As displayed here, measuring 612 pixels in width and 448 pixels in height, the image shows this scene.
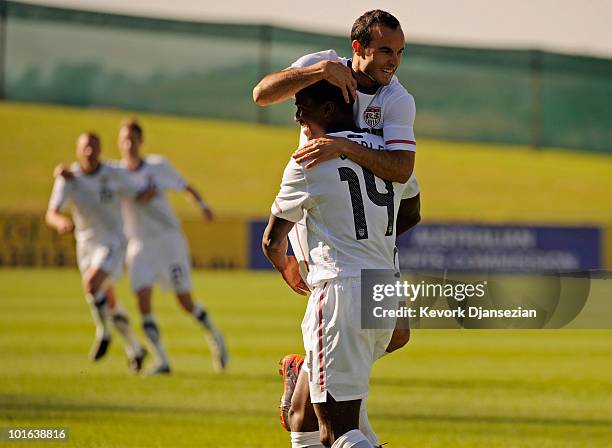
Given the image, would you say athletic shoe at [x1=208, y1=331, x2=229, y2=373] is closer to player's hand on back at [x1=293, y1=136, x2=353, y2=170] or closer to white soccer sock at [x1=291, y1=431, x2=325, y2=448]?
white soccer sock at [x1=291, y1=431, x2=325, y2=448]

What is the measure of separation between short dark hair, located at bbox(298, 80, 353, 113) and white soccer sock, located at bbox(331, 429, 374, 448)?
148 cm

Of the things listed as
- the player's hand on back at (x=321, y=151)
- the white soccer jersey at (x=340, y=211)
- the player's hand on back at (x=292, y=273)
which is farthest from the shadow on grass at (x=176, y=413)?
the player's hand on back at (x=321, y=151)

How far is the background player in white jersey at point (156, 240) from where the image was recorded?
48.6ft

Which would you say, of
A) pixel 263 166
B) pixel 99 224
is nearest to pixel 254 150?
pixel 263 166

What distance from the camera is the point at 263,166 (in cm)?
5409

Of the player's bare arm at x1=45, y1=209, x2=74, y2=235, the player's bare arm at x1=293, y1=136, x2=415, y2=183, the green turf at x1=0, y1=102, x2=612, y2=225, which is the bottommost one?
the player's bare arm at x1=45, y1=209, x2=74, y2=235

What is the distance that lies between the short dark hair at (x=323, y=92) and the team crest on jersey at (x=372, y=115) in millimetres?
107

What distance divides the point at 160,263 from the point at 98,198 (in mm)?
1050

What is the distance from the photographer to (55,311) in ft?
77.5

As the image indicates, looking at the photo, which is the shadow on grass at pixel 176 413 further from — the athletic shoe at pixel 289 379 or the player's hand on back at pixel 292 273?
the player's hand on back at pixel 292 273

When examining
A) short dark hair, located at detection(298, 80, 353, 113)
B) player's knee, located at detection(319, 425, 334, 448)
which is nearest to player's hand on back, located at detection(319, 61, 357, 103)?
short dark hair, located at detection(298, 80, 353, 113)

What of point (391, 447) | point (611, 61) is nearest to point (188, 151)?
point (611, 61)

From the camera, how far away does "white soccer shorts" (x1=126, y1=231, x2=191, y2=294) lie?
1501 centimetres

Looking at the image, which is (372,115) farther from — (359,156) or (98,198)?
(98,198)
